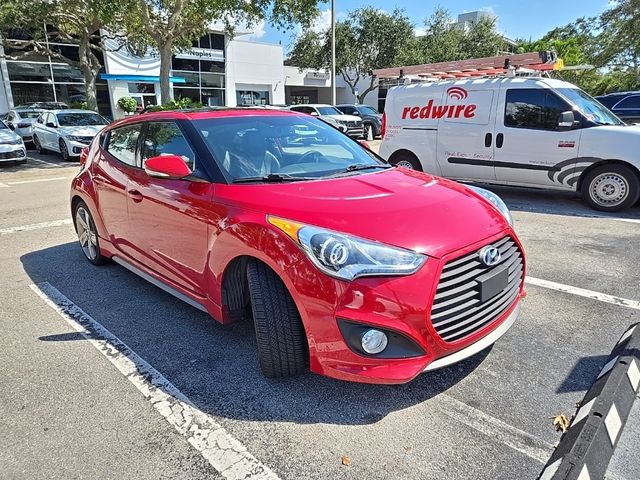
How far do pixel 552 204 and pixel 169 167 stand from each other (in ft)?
21.9

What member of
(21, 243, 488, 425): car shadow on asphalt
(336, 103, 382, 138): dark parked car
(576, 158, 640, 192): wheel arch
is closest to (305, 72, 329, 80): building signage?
(336, 103, 382, 138): dark parked car

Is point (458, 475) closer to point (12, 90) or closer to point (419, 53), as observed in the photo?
point (12, 90)

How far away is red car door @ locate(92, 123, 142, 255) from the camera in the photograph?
388 centimetres

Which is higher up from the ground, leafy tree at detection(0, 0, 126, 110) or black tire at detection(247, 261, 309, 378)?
leafy tree at detection(0, 0, 126, 110)

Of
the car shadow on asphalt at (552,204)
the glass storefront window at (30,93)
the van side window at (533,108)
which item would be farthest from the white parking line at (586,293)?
the glass storefront window at (30,93)

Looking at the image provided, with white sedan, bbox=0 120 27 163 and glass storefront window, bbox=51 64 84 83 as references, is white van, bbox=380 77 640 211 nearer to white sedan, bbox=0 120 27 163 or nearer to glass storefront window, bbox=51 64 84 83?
white sedan, bbox=0 120 27 163

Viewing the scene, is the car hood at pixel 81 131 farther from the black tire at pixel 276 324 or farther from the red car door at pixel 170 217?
the black tire at pixel 276 324

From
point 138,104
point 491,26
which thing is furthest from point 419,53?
point 138,104

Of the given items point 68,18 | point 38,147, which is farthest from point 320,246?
point 68,18

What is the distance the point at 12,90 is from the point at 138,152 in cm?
2676

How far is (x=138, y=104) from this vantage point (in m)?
27.6

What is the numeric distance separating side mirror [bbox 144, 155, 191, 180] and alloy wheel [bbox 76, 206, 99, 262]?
6.56 ft

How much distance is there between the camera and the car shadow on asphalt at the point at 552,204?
263 inches

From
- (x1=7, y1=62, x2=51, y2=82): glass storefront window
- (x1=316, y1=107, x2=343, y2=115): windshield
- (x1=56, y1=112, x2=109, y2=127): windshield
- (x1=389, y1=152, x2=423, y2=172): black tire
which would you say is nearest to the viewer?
(x1=389, y1=152, x2=423, y2=172): black tire
